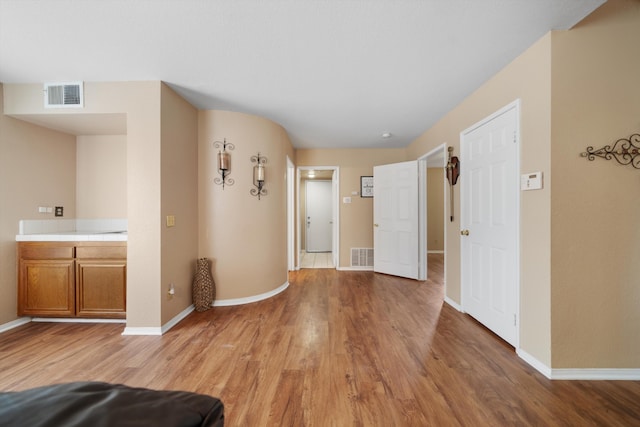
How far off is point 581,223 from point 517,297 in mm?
704

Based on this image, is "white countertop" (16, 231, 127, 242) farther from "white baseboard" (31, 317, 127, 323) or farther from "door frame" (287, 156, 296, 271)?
"door frame" (287, 156, 296, 271)

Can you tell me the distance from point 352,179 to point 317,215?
2292mm

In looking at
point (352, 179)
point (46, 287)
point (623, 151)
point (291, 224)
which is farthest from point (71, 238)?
point (623, 151)

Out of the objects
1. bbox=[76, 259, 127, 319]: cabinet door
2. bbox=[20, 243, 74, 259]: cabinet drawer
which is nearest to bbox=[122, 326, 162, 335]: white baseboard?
bbox=[76, 259, 127, 319]: cabinet door

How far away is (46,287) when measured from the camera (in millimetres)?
2451

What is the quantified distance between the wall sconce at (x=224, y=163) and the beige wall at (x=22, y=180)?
67.9 inches

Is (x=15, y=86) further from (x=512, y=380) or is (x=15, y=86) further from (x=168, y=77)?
(x=512, y=380)

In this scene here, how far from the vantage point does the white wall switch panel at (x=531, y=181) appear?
1.76 m

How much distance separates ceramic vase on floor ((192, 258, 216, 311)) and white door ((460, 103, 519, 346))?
2.92m

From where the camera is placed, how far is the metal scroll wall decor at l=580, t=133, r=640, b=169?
1.66 meters

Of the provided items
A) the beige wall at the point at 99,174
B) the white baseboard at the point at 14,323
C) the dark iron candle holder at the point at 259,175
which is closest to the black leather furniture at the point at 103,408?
the dark iron candle holder at the point at 259,175

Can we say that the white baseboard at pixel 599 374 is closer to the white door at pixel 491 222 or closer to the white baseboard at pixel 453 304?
the white door at pixel 491 222

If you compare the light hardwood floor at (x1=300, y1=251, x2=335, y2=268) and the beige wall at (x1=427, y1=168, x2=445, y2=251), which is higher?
the beige wall at (x1=427, y1=168, x2=445, y2=251)

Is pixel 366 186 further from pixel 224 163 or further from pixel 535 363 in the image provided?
pixel 535 363
